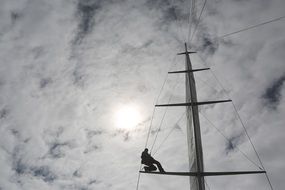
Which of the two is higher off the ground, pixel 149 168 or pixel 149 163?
pixel 149 163

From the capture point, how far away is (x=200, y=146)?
1449 cm

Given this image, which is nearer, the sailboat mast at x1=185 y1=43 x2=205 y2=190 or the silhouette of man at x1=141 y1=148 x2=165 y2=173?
the silhouette of man at x1=141 y1=148 x2=165 y2=173

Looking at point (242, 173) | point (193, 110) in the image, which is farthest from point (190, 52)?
point (242, 173)

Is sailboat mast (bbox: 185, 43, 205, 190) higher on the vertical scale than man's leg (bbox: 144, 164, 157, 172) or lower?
higher

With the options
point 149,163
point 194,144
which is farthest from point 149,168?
point 194,144

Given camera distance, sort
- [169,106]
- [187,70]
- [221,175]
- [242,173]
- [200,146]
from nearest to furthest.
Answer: [242,173] → [221,175] → [200,146] → [169,106] → [187,70]

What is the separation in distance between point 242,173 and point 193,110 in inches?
185

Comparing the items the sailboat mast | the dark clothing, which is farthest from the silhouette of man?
the sailboat mast

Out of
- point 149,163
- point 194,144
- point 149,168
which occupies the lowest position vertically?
Answer: point 149,168

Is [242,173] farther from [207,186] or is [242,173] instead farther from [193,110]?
[193,110]

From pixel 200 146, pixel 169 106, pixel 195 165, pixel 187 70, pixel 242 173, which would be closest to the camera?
pixel 242 173

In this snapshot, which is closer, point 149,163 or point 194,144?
point 149,163

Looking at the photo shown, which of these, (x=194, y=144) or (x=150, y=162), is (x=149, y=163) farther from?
(x=194, y=144)

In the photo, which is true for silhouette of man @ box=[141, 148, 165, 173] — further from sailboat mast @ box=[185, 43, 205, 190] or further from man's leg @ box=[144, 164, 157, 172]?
sailboat mast @ box=[185, 43, 205, 190]
